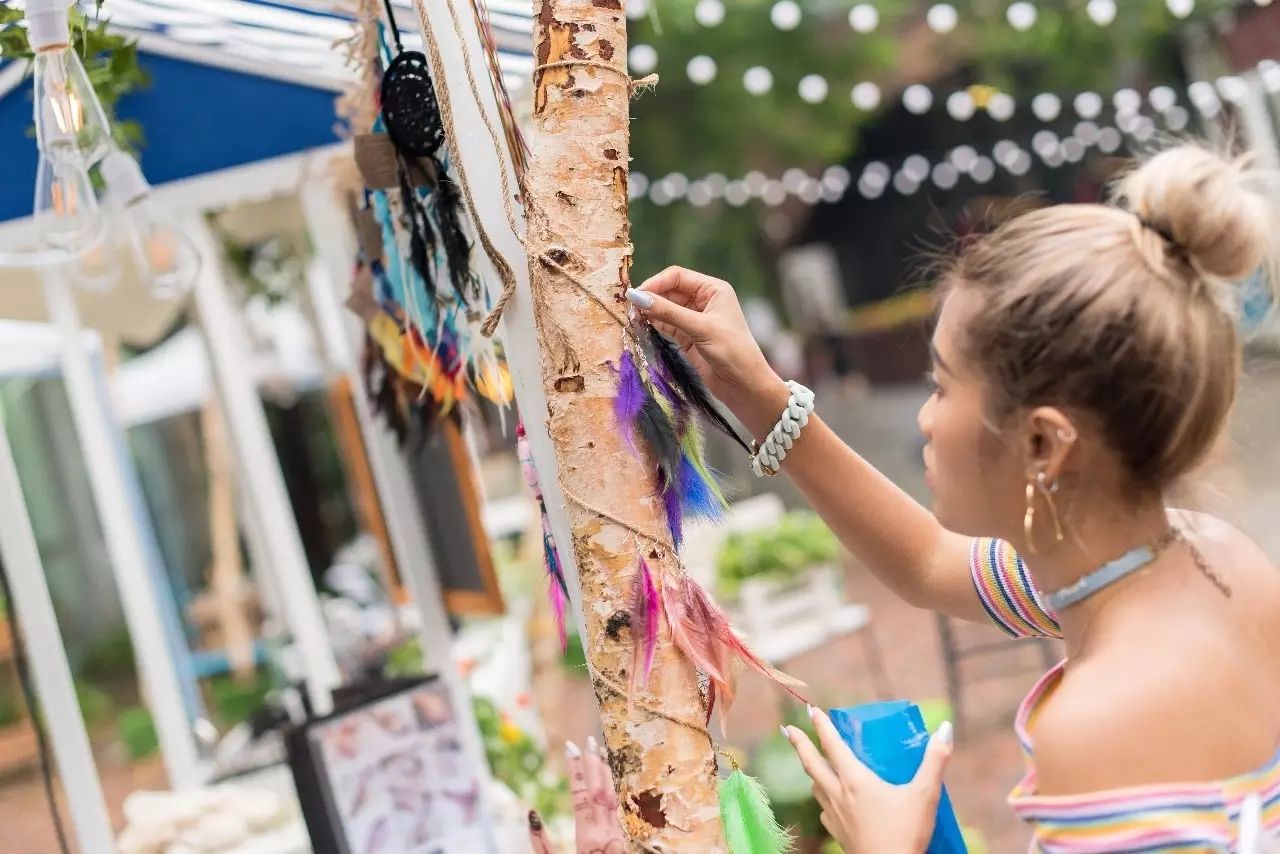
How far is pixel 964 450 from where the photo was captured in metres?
1.21

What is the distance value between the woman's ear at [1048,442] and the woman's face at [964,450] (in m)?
0.02

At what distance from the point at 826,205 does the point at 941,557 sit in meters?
18.7

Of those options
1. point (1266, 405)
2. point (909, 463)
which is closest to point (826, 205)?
point (909, 463)

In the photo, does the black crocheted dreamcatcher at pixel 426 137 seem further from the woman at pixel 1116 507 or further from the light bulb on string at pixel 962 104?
the light bulb on string at pixel 962 104

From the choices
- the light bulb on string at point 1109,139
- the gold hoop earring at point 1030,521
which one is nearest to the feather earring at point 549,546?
the gold hoop earring at point 1030,521

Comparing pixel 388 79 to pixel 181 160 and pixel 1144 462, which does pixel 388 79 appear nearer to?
pixel 1144 462

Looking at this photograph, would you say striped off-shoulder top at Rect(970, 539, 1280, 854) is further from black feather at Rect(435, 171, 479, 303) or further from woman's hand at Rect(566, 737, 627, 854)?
black feather at Rect(435, 171, 479, 303)

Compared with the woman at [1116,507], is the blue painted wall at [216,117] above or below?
above

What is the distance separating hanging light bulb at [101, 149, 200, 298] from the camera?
7.43 ft

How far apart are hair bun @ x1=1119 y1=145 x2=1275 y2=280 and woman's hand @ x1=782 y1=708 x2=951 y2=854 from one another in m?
0.50

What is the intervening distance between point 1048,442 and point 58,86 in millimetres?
1311

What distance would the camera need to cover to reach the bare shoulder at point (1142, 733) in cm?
103

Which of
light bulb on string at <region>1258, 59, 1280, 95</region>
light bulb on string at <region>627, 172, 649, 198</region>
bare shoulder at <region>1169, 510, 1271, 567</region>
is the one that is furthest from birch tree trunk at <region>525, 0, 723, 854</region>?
light bulb on string at <region>1258, 59, 1280, 95</region>

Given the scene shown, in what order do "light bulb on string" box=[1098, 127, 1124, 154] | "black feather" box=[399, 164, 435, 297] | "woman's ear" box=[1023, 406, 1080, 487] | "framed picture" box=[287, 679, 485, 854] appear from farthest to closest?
"light bulb on string" box=[1098, 127, 1124, 154] < "framed picture" box=[287, 679, 485, 854] < "black feather" box=[399, 164, 435, 297] < "woman's ear" box=[1023, 406, 1080, 487]
